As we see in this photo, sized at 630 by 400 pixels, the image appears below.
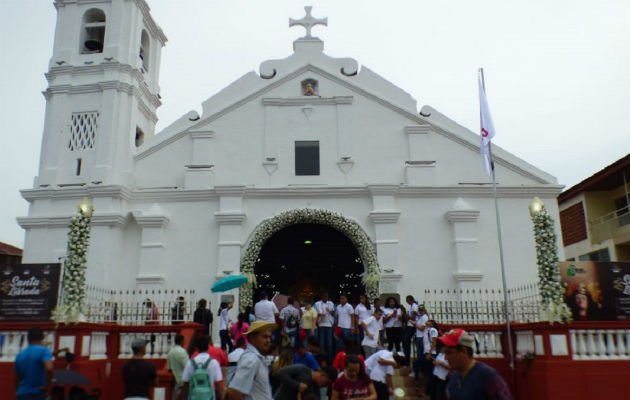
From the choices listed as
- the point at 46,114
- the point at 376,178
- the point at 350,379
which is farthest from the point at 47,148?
the point at 350,379

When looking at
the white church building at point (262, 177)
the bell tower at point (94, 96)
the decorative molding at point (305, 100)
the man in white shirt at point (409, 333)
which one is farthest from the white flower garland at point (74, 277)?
the decorative molding at point (305, 100)

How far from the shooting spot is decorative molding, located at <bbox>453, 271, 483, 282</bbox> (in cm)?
1741

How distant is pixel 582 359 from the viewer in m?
10.5

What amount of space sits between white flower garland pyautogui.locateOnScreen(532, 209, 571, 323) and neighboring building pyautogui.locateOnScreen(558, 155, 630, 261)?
1217 cm

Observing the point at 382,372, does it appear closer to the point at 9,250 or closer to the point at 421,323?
the point at 421,323

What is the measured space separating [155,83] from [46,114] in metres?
4.31

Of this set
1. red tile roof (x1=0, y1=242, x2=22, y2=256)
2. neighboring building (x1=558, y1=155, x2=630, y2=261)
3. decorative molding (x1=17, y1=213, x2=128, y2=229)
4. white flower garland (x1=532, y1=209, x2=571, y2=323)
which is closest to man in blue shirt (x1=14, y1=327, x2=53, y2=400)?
white flower garland (x1=532, y1=209, x2=571, y2=323)

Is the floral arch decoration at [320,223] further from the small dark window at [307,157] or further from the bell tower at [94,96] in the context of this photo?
the bell tower at [94,96]

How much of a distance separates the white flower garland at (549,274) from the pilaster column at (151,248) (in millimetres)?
11205

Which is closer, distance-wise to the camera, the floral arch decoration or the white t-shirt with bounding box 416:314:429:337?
the white t-shirt with bounding box 416:314:429:337

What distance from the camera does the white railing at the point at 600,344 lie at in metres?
10.5

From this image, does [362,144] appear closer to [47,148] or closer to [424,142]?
[424,142]

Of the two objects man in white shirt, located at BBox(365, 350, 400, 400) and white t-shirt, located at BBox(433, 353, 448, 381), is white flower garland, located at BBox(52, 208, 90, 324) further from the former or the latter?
white t-shirt, located at BBox(433, 353, 448, 381)

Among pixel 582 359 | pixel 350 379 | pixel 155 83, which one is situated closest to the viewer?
pixel 350 379
